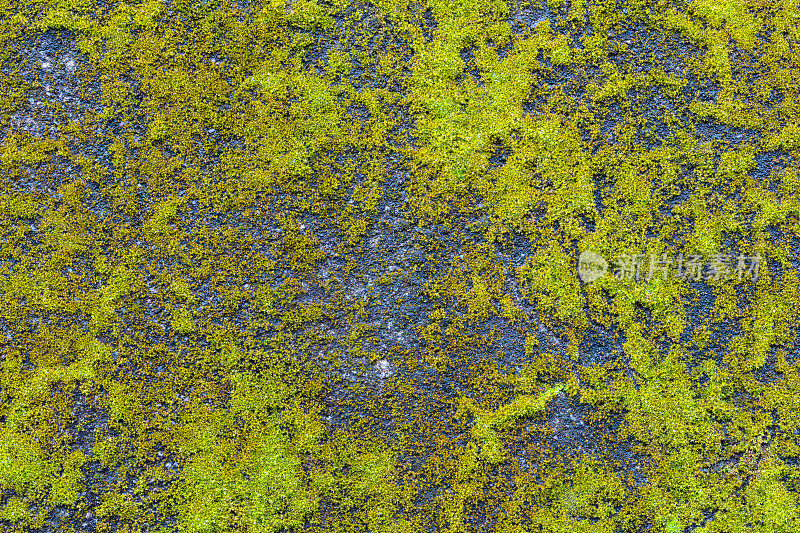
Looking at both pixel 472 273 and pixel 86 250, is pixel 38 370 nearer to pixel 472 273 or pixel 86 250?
pixel 86 250

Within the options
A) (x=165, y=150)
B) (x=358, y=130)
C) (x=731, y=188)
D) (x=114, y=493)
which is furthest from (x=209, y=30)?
(x=731, y=188)

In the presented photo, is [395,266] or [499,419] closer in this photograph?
[499,419]

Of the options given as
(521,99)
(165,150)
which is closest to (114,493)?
(165,150)

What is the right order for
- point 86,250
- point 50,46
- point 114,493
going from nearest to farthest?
point 114,493, point 86,250, point 50,46

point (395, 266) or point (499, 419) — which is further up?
point (395, 266)

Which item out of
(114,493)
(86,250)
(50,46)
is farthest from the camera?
(50,46)

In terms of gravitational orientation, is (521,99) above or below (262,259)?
above

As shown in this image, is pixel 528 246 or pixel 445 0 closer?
pixel 528 246

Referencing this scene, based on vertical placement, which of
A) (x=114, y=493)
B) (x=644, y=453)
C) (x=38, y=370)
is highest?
(x=38, y=370)
